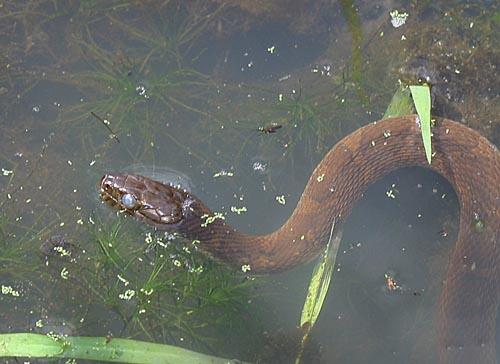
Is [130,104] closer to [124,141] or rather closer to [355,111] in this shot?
[124,141]

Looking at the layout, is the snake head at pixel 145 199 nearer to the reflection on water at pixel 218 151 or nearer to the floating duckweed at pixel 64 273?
the reflection on water at pixel 218 151

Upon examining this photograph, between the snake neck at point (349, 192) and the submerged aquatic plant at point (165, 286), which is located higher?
the snake neck at point (349, 192)

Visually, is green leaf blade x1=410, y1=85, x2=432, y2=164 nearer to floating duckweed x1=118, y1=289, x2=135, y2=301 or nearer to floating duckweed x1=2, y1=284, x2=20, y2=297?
floating duckweed x1=118, y1=289, x2=135, y2=301

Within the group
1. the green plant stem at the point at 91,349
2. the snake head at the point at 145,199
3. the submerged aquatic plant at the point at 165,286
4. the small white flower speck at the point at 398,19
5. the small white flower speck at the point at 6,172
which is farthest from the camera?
the small white flower speck at the point at 398,19

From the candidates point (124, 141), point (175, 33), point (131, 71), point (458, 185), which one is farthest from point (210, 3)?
point (458, 185)

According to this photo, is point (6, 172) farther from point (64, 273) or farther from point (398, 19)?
point (398, 19)

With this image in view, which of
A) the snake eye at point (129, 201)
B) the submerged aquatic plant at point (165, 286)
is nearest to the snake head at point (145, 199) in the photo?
the snake eye at point (129, 201)

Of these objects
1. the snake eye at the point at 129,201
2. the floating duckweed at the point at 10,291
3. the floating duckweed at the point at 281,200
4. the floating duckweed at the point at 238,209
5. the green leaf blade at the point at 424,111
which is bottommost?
the floating duckweed at the point at 10,291

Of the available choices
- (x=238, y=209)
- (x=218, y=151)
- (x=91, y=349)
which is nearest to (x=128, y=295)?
(x=91, y=349)

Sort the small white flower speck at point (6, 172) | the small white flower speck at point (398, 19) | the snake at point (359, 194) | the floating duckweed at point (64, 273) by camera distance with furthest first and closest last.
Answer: the small white flower speck at point (398, 19), the small white flower speck at point (6, 172), the floating duckweed at point (64, 273), the snake at point (359, 194)
